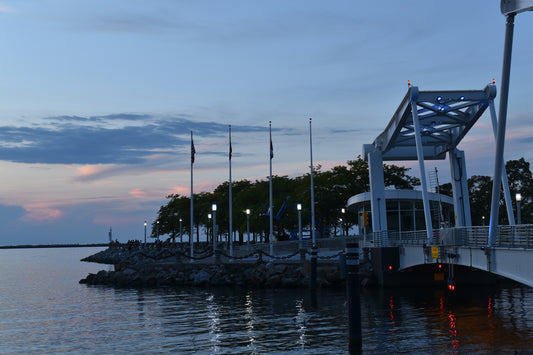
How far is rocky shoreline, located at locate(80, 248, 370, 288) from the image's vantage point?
44344 millimetres

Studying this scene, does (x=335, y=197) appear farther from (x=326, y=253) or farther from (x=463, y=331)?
(x=463, y=331)

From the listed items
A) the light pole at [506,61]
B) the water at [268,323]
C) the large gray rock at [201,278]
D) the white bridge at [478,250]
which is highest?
the light pole at [506,61]

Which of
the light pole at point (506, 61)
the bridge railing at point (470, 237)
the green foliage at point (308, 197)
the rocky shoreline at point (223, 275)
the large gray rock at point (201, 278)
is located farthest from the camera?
the green foliage at point (308, 197)

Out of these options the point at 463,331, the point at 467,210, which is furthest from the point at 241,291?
the point at 463,331

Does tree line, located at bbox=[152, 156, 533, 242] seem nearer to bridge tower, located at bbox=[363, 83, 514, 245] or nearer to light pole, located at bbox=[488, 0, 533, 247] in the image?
bridge tower, located at bbox=[363, 83, 514, 245]

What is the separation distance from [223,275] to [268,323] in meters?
22.6

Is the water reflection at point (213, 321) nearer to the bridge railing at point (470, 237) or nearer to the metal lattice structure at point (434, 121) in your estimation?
the bridge railing at point (470, 237)

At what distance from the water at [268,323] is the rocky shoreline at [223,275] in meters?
2.64

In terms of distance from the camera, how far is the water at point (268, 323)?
22.0 metres

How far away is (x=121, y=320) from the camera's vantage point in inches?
1206

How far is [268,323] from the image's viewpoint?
27.5 metres

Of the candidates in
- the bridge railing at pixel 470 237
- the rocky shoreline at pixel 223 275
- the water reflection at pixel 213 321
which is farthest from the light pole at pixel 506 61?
the rocky shoreline at pixel 223 275

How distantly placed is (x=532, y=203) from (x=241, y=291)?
54618 millimetres

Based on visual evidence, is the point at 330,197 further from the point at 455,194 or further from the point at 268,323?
the point at 268,323
